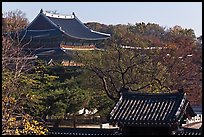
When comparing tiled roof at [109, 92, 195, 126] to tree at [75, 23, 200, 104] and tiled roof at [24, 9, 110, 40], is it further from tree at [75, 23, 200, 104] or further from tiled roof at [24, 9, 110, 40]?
tiled roof at [24, 9, 110, 40]

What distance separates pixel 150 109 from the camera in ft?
22.6

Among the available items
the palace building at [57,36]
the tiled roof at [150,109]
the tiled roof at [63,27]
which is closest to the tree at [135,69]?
the tiled roof at [150,109]

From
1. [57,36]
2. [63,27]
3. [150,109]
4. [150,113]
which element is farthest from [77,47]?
[150,113]

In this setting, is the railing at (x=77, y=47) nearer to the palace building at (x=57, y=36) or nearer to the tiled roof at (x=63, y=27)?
A: the palace building at (x=57, y=36)

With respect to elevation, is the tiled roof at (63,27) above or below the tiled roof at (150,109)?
above

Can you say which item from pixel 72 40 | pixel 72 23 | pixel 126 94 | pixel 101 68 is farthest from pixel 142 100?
pixel 72 23

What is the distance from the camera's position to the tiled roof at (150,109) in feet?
21.4

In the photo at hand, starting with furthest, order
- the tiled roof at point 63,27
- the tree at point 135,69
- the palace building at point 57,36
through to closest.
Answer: the tiled roof at point 63,27
the palace building at point 57,36
the tree at point 135,69

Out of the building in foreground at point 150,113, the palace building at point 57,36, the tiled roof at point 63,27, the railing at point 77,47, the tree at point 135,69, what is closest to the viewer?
the building in foreground at point 150,113

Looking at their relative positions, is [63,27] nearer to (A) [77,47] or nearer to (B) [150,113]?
(A) [77,47]

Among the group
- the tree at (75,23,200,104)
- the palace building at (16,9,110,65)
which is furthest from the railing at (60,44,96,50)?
the tree at (75,23,200,104)

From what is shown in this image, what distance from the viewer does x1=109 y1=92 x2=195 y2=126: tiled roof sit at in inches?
256

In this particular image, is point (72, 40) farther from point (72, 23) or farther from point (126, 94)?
point (126, 94)

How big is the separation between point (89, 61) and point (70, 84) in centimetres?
110
